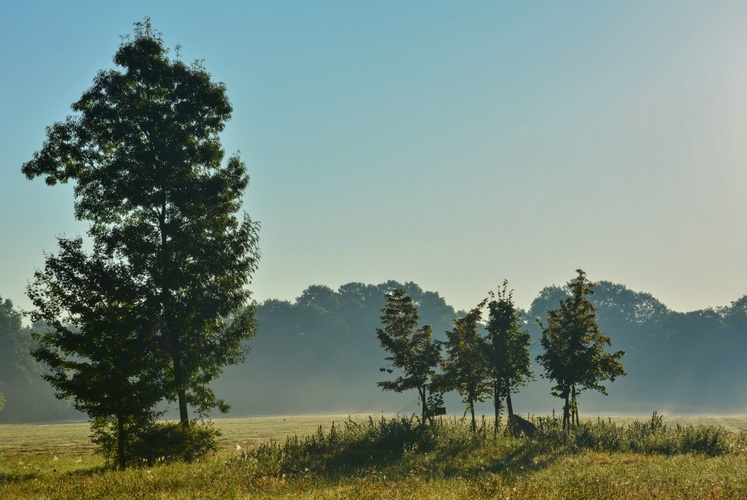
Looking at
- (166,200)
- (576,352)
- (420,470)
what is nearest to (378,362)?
(576,352)

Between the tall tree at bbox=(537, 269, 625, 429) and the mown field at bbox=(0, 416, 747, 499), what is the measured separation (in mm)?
2407

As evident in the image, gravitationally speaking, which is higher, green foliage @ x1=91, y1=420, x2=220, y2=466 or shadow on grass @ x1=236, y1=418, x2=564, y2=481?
green foliage @ x1=91, y1=420, x2=220, y2=466

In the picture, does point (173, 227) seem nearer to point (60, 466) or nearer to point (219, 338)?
point (219, 338)

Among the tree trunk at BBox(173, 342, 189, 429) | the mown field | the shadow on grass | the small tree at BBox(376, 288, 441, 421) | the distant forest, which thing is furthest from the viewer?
the distant forest

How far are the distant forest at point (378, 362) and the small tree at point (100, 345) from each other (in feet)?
302

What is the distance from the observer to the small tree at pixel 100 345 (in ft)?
72.2

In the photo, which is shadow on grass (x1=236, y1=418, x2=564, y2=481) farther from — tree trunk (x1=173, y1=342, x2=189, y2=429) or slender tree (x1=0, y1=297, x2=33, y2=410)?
slender tree (x1=0, y1=297, x2=33, y2=410)

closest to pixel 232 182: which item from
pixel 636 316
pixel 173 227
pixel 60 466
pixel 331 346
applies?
pixel 173 227

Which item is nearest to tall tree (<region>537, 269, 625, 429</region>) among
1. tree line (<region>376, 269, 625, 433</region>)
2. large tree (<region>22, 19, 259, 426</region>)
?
tree line (<region>376, 269, 625, 433</region>)

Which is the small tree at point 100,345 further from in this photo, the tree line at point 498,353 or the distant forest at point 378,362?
the distant forest at point 378,362

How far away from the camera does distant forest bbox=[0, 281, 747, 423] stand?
12194 cm

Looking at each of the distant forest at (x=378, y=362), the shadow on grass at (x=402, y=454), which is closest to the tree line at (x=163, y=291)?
the shadow on grass at (x=402, y=454)

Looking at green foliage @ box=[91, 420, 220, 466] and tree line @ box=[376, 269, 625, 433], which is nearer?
green foliage @ box=[91, 420, 220, 466]

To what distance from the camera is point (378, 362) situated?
138m
